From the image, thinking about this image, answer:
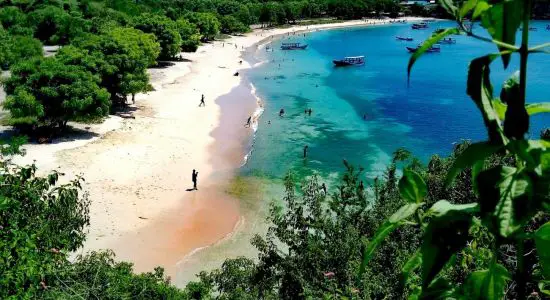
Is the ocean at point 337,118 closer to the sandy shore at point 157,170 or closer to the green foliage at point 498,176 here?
the sandy shore at point 157,170

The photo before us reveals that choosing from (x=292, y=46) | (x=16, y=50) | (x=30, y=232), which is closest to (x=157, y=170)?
(x=30, y=232)

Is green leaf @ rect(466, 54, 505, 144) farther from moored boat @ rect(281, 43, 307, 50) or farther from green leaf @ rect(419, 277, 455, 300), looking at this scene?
moored boat @ rect(281, 43, 307, 50)

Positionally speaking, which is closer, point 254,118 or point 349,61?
point 254,118

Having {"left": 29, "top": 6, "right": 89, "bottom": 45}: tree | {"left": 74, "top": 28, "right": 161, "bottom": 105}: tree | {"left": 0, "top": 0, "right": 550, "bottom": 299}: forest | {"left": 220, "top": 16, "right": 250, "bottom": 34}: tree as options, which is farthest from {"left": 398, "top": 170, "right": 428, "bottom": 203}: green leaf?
{"left": 220, "top": 16, "right": 250, "bottom": 34}: tree

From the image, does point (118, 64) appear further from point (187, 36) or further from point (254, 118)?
point (187, 36)

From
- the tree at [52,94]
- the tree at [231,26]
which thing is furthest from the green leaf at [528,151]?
the tree at [231,26]


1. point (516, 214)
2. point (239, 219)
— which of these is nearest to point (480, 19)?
point (516, 214)

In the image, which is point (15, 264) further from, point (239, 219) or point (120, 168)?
point (120, 168)

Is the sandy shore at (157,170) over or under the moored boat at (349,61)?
under
